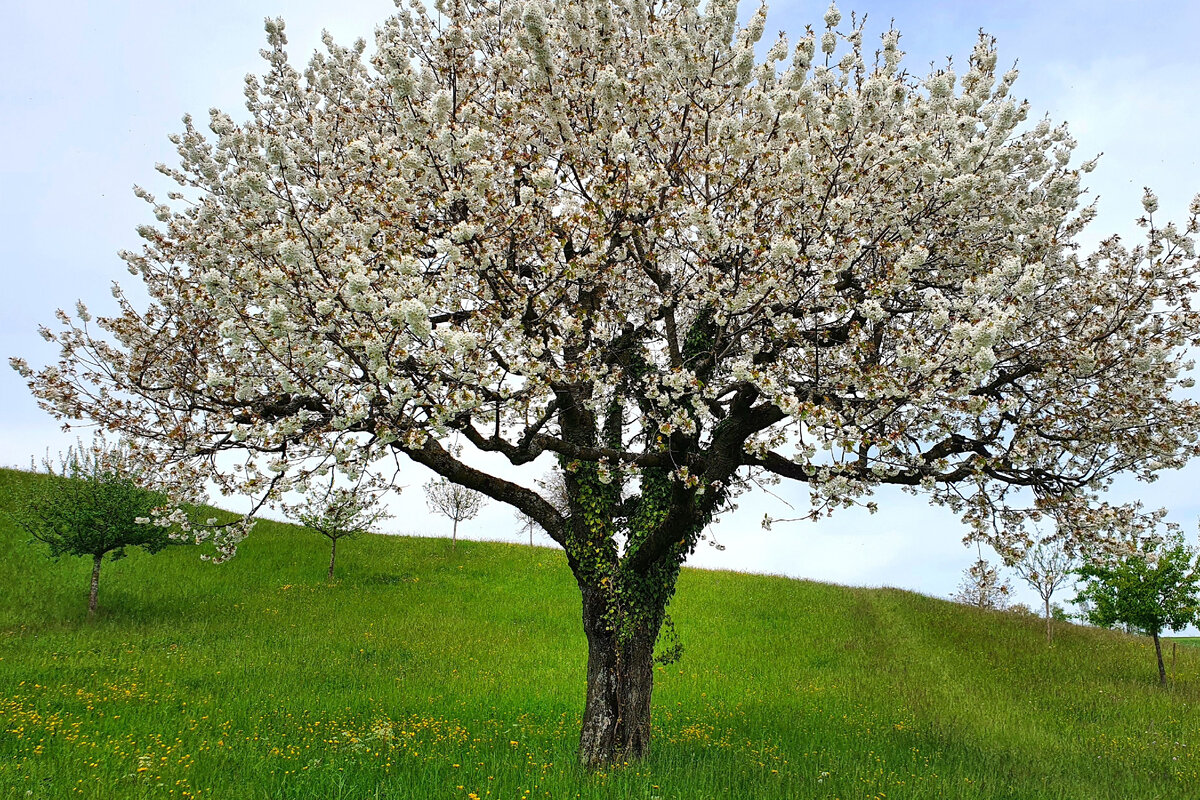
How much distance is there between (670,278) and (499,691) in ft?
37.7

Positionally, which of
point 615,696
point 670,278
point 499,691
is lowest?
point 499,691

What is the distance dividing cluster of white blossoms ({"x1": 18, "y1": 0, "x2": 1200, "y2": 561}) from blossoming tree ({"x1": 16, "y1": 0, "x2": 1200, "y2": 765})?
0.05 meters

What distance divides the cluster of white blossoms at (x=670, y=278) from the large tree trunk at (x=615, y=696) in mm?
2585

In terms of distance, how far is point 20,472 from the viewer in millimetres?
35812

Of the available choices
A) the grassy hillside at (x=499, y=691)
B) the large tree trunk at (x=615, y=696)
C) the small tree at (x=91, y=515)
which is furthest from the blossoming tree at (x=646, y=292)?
the small tree at (x=91, y=515)

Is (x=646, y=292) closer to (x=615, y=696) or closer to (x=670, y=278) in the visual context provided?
(x=670, y=278)

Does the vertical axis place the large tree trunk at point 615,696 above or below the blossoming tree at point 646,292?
below

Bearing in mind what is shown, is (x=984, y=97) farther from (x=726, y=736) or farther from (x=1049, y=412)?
(x=726, y=736)

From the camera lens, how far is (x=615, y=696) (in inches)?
398

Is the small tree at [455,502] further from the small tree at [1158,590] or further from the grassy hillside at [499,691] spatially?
the small tree at [1158,590]

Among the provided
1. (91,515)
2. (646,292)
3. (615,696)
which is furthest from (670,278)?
(91,515)

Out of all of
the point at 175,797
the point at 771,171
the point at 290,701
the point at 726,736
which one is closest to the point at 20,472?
the point at 290,701

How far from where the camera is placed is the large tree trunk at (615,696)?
9.97 metres

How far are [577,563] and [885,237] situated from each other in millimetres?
6192
